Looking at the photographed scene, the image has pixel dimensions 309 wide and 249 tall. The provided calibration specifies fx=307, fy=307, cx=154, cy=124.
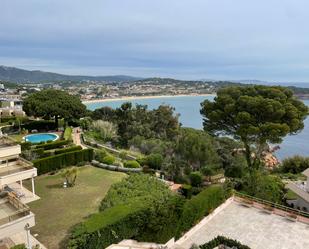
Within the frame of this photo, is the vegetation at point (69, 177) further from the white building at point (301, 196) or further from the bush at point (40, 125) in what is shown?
the bush at point (40, 125)

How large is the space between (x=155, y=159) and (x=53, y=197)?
959cm

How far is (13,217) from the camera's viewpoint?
12.1 m

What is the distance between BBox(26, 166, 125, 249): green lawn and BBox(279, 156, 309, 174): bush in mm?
17938

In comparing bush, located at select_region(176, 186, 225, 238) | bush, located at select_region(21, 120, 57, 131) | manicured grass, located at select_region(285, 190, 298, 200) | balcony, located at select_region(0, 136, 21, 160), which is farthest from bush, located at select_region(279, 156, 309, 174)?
bush, located at select_region(21, 120, 57, 131)

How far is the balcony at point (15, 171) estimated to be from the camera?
1672 centimetres

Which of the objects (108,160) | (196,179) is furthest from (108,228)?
(108,160)

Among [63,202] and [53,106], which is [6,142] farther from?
[53,106]

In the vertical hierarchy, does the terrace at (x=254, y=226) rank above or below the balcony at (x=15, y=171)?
below

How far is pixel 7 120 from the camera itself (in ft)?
147

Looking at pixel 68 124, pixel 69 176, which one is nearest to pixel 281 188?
pixel 69 176

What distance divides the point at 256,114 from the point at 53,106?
24944mm

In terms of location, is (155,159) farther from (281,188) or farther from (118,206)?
(118,206)

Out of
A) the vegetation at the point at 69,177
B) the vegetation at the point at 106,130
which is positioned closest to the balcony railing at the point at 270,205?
the vegetation at the point at 69,177

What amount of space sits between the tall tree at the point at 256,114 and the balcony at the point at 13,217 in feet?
51.6
